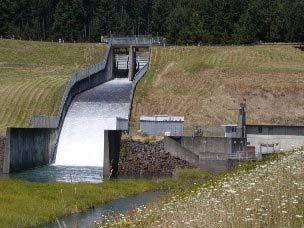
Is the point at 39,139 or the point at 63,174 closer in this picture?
the point at 63,174

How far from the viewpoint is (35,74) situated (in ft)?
256

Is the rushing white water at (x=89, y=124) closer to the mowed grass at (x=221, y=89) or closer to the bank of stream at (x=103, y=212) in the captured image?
the mowed grass at (x=221, y=89)

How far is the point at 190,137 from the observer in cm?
4825

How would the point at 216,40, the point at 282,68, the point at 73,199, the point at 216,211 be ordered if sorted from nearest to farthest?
the point at 216,211, the point at 73,199, the point at 282,68, the point at 216,40

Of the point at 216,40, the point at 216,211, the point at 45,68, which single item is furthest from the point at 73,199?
the point at 216,40

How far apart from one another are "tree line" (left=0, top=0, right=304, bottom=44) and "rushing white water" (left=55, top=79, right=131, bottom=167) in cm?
3786

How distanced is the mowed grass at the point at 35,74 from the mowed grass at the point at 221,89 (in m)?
7.87

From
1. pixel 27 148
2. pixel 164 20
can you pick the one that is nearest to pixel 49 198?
pixel 27 148

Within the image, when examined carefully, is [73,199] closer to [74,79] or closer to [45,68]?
[74,79]

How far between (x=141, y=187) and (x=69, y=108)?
2592 cm

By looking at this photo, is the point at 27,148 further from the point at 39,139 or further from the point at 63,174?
the point at 63,174

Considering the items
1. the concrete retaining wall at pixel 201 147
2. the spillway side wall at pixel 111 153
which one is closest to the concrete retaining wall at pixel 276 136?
the concrete retaining wall at pixel 201 147

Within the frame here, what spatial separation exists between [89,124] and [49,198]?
92.7ft

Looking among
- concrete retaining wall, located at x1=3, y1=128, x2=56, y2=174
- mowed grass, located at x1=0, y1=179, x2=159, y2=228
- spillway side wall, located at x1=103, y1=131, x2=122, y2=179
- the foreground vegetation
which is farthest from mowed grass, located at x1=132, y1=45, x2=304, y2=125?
the foreground vegetation
